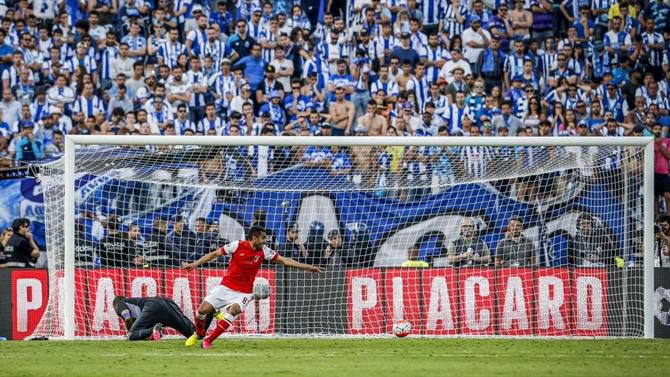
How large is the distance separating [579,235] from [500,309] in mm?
1664

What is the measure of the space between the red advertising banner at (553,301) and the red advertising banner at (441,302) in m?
1.21

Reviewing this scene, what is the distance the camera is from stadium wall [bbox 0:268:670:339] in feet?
56.4

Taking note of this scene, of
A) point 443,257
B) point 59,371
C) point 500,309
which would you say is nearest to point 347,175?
point 443,257

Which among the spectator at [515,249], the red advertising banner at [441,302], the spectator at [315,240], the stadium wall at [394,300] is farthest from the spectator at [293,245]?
the spectator at [515,249]

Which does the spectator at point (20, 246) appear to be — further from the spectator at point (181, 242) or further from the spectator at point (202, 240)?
the spectator at point (202, 240)

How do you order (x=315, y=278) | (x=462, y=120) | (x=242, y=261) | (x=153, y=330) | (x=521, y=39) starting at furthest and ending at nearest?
(x=521, y=39) → (x=462, y=120) → (x=315, y=278) → (x=153, y=330) → (x=242, y=261)

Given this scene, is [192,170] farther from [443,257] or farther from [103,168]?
[443,257]

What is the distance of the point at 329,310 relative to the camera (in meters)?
17.3

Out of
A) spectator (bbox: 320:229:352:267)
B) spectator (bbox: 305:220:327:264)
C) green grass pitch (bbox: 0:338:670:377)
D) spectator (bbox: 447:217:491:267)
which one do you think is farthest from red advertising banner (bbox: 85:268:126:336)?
spectator (bbox: 447:217:491:267)

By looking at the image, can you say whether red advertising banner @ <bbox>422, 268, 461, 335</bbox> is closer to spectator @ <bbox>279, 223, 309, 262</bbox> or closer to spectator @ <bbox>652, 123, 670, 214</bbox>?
spectator @ <bbox>279, 223, 309, 262</bbox>

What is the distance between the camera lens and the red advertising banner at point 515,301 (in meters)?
17.3

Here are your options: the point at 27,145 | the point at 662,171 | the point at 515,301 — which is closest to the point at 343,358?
the point at 515,301

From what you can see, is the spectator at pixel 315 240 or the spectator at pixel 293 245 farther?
the spectator at pixel 293 245

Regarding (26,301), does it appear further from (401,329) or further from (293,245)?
(401,329)
